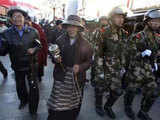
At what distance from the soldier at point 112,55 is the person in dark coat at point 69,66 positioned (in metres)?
0.48

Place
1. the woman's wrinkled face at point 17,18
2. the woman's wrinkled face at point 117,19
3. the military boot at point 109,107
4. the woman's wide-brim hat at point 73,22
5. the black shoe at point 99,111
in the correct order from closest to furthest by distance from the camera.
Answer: the woman's wide-brim hat at point 73,22
the woman's wrinkled face at point 17,18
the woman's wrinkled face at point 117,19
the military boot at point 109,107
the black shoe at point 99,111

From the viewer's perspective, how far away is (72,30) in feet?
6.44

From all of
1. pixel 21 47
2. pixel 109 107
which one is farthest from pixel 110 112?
pixel 21 47

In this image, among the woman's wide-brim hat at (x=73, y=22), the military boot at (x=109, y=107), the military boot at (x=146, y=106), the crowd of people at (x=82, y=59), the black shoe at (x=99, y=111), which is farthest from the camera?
the black shoe at (x=99, y=111)

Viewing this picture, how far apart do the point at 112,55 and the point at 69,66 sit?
2.73 ft

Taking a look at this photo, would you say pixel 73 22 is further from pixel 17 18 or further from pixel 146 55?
pixel 146 55

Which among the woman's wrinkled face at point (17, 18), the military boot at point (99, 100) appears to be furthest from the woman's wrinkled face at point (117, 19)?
the woman's wrinkled face at point (17, 18)

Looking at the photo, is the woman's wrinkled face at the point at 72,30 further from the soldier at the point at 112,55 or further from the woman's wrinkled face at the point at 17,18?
the woman's wrinkled face at the point at 17,18

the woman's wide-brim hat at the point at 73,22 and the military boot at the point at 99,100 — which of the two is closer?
the woman's wide-brim hat at the point at 73,22

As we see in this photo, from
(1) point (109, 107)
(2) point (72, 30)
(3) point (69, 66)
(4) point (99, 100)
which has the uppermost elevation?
(2) point (72, 30)

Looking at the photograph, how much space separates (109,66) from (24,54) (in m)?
1.38

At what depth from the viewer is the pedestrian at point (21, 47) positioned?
226 centimetres

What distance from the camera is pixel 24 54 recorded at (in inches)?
92.6

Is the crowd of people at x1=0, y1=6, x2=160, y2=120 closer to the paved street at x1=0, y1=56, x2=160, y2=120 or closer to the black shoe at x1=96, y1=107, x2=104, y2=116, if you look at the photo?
the black shoe at x1=96, y1=107, x2=104, y2=116
